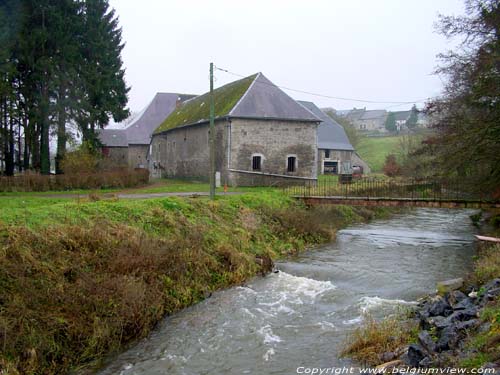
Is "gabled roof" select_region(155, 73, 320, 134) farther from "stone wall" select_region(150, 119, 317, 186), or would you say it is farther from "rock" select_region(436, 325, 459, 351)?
"rock" select_region(436, 325, 459, 351)

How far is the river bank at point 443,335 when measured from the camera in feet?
18.8

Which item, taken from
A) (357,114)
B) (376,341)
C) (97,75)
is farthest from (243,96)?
(357,114)

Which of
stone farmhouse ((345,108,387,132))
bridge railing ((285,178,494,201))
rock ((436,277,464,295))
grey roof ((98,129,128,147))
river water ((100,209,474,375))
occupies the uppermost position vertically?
stone farmhouse ((345,108,387,132))

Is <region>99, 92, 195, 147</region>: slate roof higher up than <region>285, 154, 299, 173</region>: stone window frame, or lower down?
higher up

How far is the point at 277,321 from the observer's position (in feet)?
30.9

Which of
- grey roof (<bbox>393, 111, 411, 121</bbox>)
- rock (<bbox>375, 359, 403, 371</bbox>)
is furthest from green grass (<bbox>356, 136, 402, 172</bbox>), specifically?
rock (<bbox>375, 359, 403, 371</bbox>)

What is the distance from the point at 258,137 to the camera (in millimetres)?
29375

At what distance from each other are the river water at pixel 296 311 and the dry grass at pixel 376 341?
277 mm

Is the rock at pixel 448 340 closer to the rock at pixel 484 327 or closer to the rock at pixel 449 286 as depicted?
the rock at pixel 484 327

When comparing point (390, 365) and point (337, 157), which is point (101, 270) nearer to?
point (390, 365)

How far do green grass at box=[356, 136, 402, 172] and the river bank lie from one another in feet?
166

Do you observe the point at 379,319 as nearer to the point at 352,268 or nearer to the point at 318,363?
the point at 318,363

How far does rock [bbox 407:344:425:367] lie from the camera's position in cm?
609

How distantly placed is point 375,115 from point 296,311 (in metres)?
113
